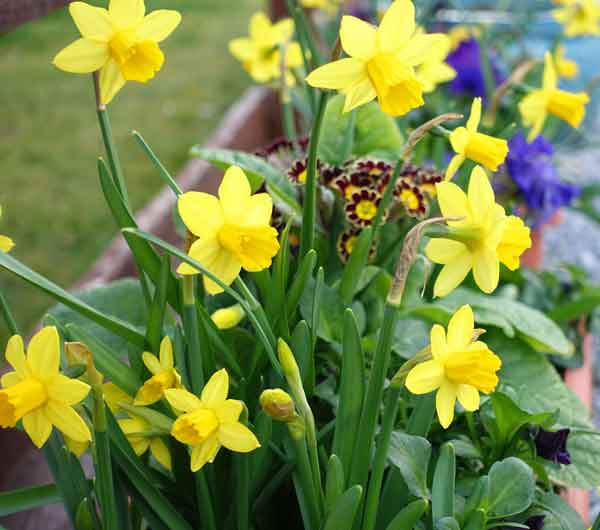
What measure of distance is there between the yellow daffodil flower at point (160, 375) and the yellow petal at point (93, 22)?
283 mm

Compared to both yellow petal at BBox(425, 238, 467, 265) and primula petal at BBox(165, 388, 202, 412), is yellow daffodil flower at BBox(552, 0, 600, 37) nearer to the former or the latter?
yellow petal at BBox(425, 238, 467, 265)

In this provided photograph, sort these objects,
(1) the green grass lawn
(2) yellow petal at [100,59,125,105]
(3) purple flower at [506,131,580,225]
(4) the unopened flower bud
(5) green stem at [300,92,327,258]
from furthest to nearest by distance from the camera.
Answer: (1) the green grass lawn
(3) purple flower at [506,131,580,225]
(5) green stem at [300,92,327,258]
(2) yellow petal at [100,59,125,105]
(4) the unopened flower bud

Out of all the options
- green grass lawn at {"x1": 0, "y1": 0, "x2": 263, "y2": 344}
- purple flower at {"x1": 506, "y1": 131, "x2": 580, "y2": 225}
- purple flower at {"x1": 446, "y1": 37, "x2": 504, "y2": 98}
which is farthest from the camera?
green grass lawn at {"x1": 0, "y1": 0, "x2": 263, "y2": 344}

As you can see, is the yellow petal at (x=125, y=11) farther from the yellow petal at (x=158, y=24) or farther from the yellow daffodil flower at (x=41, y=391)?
the yellow daffodil flower at (x=41, y=391)

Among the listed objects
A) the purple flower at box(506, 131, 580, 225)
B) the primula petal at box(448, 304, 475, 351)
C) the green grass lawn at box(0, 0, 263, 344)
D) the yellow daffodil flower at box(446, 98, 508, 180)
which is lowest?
the green grass lawn at box(0, 0, 263, 344)

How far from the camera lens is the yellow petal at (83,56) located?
72cm

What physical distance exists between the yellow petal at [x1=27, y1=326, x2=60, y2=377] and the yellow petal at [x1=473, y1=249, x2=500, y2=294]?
354 millimetres

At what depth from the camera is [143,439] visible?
85cm

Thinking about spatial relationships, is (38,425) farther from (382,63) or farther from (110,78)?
→ (382,63)

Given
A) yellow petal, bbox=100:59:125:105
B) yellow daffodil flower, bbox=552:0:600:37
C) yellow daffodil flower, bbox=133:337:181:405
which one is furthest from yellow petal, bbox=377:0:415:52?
yellow daffodil flower, bbox=552:0:600:37

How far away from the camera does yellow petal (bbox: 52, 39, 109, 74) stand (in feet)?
2.36

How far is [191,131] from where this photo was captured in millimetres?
3451

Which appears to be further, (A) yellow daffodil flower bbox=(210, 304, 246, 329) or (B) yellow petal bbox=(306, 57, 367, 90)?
(A) yellow daffodil flower bbox=(210, 304, 246, 329)

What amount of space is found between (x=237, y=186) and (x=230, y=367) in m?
0.27
